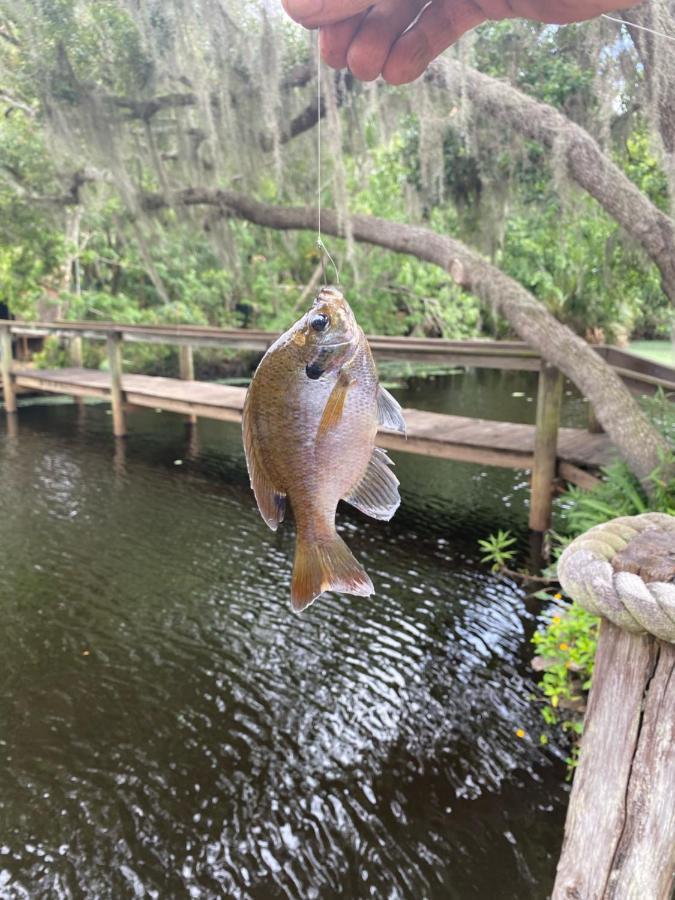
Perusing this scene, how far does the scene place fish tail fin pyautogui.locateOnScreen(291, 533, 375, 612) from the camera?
110 cm

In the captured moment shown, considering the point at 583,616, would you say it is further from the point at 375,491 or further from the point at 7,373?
the point at 7,373

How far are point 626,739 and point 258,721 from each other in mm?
2345

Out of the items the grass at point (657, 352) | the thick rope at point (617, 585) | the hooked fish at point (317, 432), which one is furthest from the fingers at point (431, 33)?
the grass at point (657, 352)

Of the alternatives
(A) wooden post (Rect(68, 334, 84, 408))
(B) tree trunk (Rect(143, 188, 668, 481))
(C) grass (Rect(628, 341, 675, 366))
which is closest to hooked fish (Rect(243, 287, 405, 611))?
(B) tree trunk (Rect(143, 188, 668, 481))

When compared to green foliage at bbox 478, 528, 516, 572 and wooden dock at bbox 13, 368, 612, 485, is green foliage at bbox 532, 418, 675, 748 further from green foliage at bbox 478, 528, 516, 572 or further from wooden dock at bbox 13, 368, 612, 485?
green foliage at bbox 478, 528, 516, 572

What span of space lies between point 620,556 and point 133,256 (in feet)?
41.7

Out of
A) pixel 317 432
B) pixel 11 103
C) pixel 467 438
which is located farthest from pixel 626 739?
pixel 11 103

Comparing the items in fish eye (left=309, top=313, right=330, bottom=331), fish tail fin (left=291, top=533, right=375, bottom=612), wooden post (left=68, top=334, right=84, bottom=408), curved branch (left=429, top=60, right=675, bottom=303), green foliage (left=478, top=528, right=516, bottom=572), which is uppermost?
curved branch (left=429, top=60, right=675, bottom=303)

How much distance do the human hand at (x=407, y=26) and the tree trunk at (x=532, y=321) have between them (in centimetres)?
311

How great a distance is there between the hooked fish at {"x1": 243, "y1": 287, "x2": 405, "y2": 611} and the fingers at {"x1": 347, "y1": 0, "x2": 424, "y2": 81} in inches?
38.4

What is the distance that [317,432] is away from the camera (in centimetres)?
112

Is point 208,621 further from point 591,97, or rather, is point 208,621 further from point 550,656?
point 591,97

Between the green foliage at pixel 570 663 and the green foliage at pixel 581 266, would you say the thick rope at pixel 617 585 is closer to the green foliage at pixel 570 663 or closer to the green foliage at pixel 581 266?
the green foliage at pixel 570 663

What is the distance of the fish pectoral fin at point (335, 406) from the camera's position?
1112mm
